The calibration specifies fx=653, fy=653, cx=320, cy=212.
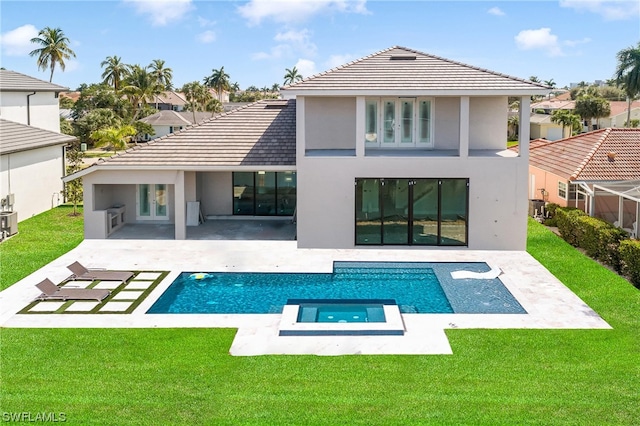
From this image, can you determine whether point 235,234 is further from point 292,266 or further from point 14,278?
point 14,278

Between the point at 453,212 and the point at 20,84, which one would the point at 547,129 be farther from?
the point at 453,212

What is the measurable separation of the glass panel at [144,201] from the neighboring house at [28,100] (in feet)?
45.2

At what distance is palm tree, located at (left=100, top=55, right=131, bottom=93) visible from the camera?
9835 cm

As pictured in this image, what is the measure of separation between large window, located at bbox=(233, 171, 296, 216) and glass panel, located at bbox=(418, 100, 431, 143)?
280 inches

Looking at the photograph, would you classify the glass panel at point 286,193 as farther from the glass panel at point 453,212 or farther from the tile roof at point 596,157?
the tile roof at point 596,157

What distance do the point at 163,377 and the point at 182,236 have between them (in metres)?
13.9

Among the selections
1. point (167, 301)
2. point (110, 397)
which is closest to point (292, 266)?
point (167, 301)

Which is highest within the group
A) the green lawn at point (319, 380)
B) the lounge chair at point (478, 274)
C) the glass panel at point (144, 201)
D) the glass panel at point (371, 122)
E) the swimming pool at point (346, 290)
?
the glass panel at point (371, 122)

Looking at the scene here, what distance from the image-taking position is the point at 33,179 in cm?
3341

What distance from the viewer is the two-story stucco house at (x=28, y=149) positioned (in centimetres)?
3075

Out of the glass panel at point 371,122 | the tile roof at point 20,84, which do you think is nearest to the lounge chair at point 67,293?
the glass panel at point 371,122

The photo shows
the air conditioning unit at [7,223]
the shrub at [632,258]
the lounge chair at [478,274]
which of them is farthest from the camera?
the air conditioning unit at [7,223]

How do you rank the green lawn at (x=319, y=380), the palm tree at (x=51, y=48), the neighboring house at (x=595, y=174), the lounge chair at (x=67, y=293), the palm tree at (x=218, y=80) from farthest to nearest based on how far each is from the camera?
the palm tree at (x=218, y=80)
the palm tree at (x=51, y=48)
the neighboring house at (x=595, y=174)
the lounge chair at (x=67, y=293)
the green lawn at (x=319, y=380)

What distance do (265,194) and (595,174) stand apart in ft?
48.9
